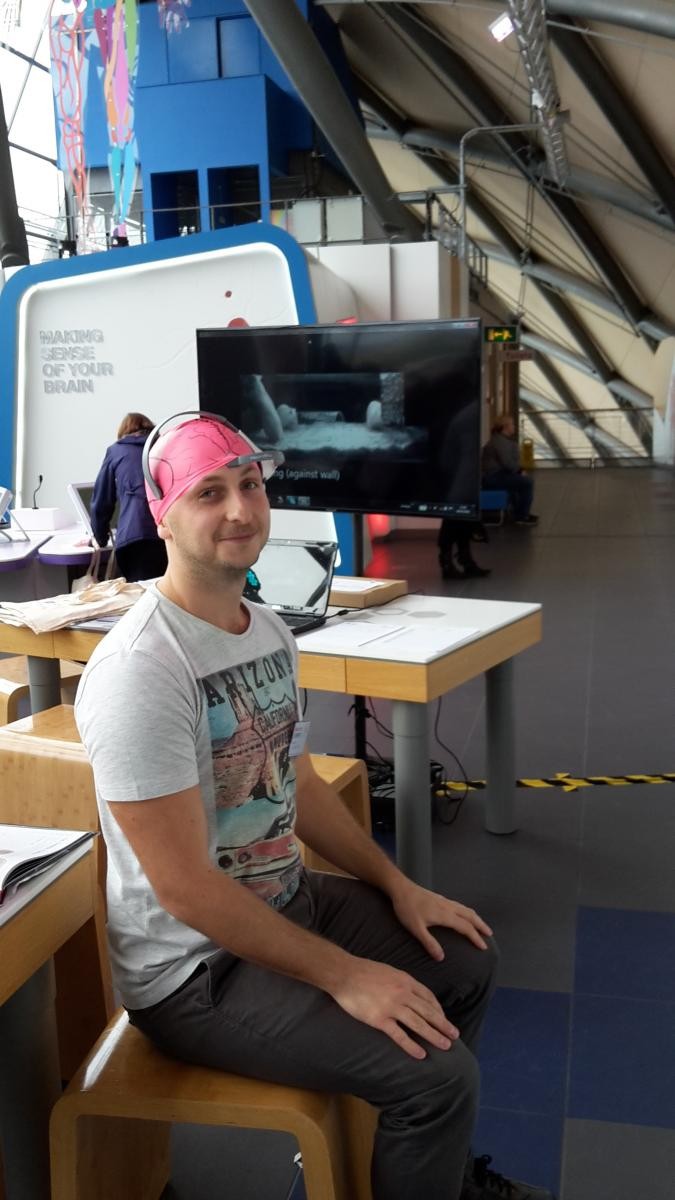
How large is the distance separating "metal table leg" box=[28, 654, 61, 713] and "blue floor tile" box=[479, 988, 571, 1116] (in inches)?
65.1

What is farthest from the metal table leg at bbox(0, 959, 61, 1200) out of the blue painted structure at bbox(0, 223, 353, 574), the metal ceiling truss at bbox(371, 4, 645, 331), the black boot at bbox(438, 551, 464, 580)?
the metal ceiling truss at bbox(371, 4, 645, 331)

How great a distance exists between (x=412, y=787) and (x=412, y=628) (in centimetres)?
48

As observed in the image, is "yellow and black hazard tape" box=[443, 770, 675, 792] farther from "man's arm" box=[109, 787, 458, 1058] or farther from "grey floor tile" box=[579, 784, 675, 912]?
"man's arm" box=[109, 787, 458, 1058]

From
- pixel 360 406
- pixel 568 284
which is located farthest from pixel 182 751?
pixel 568 284

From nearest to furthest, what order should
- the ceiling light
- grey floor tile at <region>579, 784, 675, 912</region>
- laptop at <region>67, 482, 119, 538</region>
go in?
grey floor tile at <region>579, 784, 675, 912</region>, laptop at <region>67, 482, 119, 538</region>, the ceiling light

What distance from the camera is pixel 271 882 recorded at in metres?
1.86

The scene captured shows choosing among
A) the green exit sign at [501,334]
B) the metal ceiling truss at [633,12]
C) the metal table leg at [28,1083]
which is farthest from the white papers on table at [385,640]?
the green exit sign at [501,334]

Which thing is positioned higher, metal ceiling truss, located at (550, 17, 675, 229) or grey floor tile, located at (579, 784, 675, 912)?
metal ceiling truss, located at (550, 17, 675, 229)

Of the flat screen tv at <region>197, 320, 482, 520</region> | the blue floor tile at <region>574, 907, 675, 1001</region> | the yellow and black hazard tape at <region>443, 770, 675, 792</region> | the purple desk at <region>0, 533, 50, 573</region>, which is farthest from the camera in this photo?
the purple desk at <region>0, 533, 50, 573</region>

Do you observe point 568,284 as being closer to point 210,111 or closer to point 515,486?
point 210,111

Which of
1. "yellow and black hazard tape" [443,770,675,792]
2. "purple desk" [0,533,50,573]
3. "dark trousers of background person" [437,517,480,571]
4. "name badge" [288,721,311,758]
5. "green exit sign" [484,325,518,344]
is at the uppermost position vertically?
"green exit sign" [484,325,518,344]

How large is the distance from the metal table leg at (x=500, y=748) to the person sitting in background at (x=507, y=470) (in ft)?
29.3

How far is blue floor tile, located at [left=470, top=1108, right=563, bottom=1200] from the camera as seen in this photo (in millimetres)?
2252

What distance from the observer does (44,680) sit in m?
3.61
